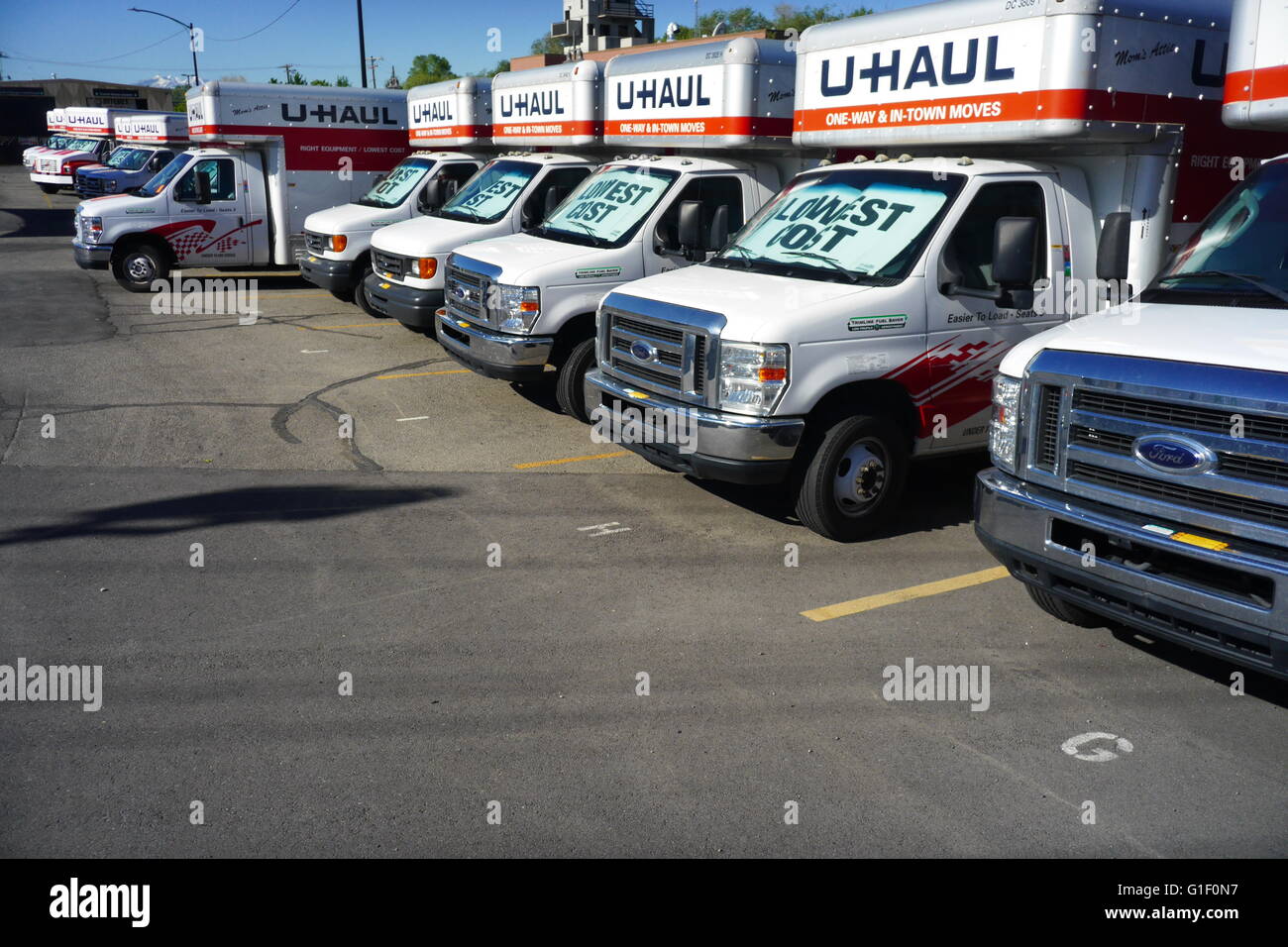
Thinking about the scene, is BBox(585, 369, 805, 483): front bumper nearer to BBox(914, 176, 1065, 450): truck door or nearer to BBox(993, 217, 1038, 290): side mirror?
BBox(914, 176, 1065, 450): truck door

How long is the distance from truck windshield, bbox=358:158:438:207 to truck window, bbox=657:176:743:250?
20.5ft

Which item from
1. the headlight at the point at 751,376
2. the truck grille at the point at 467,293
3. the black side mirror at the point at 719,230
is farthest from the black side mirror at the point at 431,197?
the headlight at the point at 751,376

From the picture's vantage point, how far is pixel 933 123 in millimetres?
7328

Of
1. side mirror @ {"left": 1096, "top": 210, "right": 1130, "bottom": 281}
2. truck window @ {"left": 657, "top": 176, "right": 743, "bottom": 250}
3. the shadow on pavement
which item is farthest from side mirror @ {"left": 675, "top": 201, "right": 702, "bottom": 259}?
side mirror @ {"left": 1096, "top": 210, "right": 1130, "bottom": 281}

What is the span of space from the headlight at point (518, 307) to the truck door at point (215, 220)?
391 inches

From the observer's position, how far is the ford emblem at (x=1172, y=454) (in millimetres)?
4242

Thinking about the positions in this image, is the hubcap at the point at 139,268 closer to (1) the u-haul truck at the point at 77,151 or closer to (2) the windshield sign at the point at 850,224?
(2) the windshield sign at the point at 850,224

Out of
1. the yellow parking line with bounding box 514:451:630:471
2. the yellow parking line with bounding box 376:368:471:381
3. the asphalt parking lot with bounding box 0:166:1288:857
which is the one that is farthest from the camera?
the yellow parking line with bounding box 376:368:471:381

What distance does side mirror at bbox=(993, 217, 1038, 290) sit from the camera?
20.6 ft

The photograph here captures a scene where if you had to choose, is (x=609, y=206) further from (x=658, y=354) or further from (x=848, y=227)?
(x=658, y=354)

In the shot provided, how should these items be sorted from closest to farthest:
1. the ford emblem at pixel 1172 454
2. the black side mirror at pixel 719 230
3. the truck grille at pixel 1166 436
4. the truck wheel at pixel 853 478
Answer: the truck grille at pixel 1166 436
the ford emblem at pixel 1172 454
the truck wheel at pixel 853 478
the black side mirror at pixel 719 230
